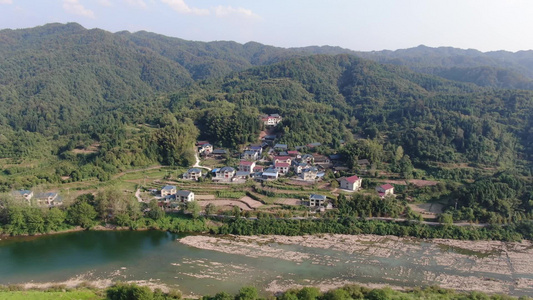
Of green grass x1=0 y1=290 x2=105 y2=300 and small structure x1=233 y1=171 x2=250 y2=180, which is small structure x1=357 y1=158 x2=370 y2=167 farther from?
green grass x1=0 y1=290 x2=105 y2=300

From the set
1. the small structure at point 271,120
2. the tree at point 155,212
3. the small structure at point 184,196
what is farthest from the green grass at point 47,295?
the small structure at point 271,120

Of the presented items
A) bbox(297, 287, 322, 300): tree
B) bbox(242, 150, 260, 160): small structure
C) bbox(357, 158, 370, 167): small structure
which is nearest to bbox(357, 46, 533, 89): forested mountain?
bbox(357, 158, 370, 167): small structure

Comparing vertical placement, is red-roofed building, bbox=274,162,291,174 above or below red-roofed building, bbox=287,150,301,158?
below

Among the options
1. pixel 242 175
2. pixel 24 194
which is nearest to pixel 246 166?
pixel 242 175

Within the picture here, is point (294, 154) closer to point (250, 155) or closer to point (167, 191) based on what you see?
point (250, 155)

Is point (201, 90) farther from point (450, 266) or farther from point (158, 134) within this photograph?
point (450, 266)

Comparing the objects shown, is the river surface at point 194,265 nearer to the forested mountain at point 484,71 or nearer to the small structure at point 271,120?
the small structure at point 271,120

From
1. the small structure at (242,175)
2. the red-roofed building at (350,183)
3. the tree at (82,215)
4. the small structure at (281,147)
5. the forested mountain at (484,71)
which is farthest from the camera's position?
the forested mountain at (484,71)
